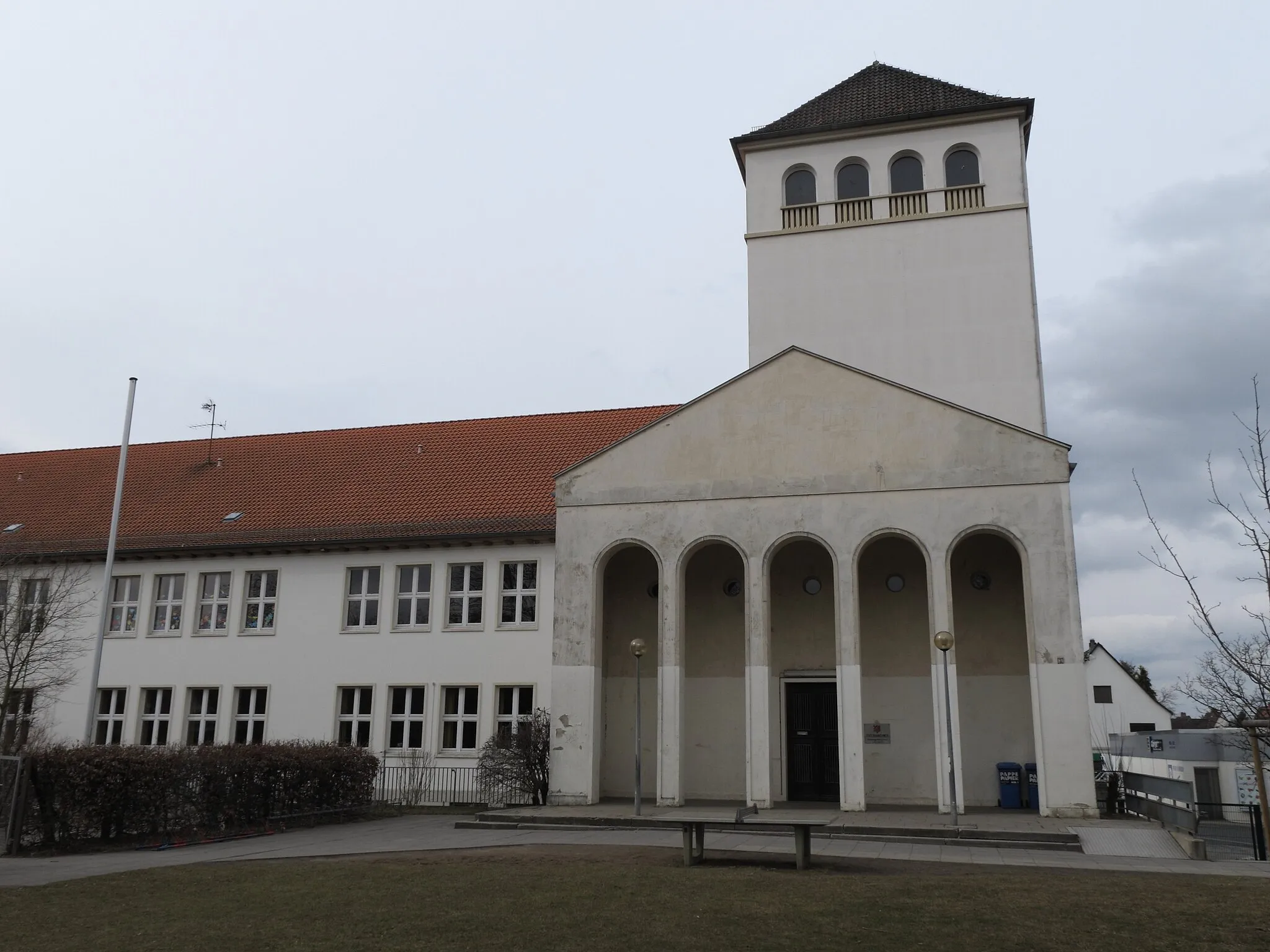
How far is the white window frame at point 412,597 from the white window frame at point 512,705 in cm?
268

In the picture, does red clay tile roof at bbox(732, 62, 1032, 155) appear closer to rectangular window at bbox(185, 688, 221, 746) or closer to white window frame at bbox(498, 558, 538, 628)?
white window frame at bbox(498, 558, 538, 628)

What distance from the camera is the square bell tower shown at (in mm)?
26328

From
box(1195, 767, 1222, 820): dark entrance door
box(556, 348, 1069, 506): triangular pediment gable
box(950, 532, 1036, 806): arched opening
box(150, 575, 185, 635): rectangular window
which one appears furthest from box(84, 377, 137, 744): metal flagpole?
box(1195, 767, 1222, 820): dark entrance door

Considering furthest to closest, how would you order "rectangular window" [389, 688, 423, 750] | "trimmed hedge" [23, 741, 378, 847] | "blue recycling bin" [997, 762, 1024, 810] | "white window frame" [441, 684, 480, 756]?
"rectangular window" [389, 688, 423, 750]
"white window frame" [441, 684, 480, 756]
"blue recycling bin" [997, 762, 1024, 810]
"trimmed hedge" [23, 741, 378, 847]

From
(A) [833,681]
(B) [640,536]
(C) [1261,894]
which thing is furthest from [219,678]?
(C) [1261,894]

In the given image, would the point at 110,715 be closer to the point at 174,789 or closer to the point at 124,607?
the point at 124,607

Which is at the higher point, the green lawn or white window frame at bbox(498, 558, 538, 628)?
white window frame at bbox(498, 558, 538, 628)

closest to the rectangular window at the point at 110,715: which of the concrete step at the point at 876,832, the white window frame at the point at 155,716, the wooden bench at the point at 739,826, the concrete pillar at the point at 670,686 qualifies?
the white window frame at the point at 155,716

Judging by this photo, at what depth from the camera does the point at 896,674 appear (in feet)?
72.2

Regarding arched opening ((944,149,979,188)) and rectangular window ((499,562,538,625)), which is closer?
rectangular window ((499,562,538,625))

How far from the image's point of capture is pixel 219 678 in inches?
1126

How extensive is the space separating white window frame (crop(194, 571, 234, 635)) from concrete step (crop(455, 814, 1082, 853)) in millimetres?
12950

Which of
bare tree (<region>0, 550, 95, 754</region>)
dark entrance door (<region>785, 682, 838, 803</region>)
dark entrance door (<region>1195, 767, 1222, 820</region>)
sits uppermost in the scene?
bare tree (<region>0, 550, 95, 754</region>)

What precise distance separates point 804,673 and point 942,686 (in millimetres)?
3765
